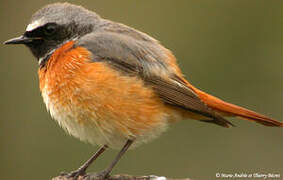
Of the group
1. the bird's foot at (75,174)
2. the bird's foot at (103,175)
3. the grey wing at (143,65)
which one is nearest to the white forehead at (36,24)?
the grey wing at (143,65)

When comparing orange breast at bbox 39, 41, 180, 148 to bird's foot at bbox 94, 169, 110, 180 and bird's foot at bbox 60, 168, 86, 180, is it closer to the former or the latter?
bird's foot at bbox 94, 169, 110, 180

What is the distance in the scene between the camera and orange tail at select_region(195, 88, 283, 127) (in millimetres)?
7676

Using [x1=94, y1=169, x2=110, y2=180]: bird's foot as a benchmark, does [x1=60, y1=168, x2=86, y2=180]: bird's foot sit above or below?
below

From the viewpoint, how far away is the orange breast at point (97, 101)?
7305mm

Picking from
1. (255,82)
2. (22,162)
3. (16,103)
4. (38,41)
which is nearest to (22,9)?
(16,103)

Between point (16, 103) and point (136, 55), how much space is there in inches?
150

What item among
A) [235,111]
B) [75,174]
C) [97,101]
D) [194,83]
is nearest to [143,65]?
[97,101]

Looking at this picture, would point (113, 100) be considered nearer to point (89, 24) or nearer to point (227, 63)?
point (89, 24)

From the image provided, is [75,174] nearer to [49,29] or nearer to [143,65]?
[143,65]

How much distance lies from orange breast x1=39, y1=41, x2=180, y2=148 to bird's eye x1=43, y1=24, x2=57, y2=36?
0.32m

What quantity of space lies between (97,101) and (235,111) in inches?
69.4

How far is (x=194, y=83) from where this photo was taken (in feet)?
35.4

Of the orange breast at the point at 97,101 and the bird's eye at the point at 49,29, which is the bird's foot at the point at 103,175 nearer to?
the orange breast at the point at 97,101

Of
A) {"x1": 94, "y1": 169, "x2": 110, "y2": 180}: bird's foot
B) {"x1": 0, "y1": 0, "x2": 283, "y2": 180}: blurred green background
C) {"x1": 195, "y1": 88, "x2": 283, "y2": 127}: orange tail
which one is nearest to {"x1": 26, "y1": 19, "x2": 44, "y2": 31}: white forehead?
{"x1": 94, "y1": 169, "x2": 110, "y2": 180}: bird's foot
